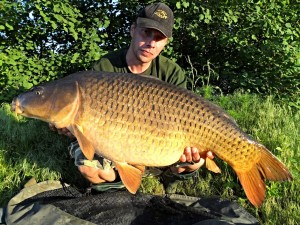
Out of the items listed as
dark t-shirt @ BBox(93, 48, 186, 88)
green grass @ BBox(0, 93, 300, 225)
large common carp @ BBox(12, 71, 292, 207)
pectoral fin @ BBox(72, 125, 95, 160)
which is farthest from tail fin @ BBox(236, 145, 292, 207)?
dark t-shirt @ BBox(93, 48, 186, 88)

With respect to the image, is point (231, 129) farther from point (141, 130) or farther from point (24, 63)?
point (24, 63)

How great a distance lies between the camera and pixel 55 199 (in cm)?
230

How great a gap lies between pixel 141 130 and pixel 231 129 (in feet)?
1.41

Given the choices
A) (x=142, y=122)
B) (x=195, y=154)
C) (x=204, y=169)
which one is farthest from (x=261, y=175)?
(x=204, y=169)

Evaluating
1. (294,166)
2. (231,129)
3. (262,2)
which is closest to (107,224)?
(231,129)

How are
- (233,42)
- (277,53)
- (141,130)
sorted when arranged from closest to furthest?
(141,130) → (277,53) → (233,42)

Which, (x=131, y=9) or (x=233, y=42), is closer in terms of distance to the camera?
(x=233, y=42)

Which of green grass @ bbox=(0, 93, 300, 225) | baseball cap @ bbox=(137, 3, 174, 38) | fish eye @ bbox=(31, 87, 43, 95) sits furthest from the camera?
green grass @ bbox=(0, 93, 300, 225)

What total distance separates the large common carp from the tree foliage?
205cm

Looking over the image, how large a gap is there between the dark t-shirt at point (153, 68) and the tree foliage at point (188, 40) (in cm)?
119

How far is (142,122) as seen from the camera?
1.81 metres

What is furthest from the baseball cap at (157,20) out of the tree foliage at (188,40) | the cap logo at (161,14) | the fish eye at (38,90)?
the tree foliage at (188,40)

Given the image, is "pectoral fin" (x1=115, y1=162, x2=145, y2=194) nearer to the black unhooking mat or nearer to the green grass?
the black unhooking mat

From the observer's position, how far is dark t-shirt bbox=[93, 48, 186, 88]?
101 inches
